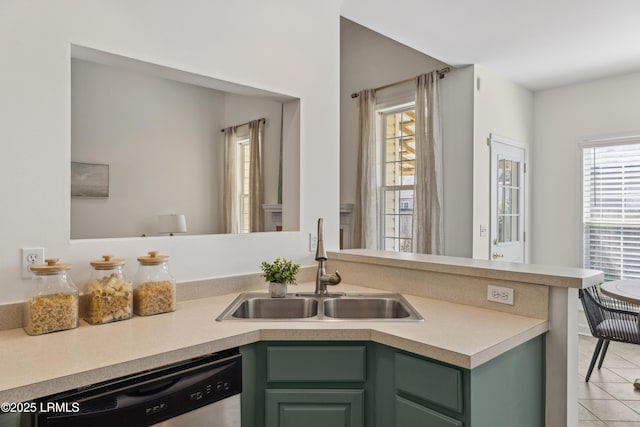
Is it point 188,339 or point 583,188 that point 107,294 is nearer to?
point 188,339

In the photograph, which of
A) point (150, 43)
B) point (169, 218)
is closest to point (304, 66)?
point (150, 43)

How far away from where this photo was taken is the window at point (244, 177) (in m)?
4.82

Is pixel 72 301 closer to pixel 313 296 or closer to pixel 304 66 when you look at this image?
pixel 313 296

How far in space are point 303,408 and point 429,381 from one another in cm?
49

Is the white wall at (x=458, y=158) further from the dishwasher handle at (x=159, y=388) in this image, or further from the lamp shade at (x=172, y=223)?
the dishwasher handle at (x=159, y=388)

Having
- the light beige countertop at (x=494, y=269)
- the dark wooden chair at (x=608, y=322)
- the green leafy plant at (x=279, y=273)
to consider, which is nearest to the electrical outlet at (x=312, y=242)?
the light beige countertop at (x=494, y=269)

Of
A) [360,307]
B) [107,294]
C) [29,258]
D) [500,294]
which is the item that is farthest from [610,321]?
[29,258]

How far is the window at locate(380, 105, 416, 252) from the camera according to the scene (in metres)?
4.34

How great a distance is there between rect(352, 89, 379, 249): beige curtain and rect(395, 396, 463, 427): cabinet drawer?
2.92 meters

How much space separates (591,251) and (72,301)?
15.8ft

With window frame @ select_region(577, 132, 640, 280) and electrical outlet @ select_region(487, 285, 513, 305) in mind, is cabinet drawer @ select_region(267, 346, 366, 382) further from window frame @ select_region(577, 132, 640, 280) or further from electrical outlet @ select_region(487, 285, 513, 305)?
window frame @ select_region(577, 132, 640, 280)

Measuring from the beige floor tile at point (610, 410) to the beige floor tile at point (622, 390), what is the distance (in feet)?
0.41

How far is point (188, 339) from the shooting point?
1.47 metres

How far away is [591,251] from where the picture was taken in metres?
4.54
